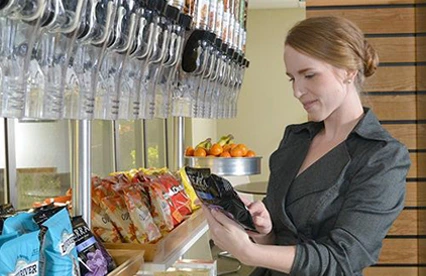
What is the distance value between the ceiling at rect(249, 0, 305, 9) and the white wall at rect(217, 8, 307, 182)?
0.50 ft

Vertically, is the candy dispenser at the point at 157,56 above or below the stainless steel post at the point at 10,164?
above

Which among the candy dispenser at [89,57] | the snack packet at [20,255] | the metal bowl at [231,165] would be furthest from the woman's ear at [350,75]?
the metal bowl at [231,165]

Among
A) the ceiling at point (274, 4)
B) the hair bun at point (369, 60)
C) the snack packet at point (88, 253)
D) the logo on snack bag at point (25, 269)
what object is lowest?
the snack packet at point (88, 253)

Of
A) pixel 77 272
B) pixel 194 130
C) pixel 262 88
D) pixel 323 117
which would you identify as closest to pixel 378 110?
pixel 323 117

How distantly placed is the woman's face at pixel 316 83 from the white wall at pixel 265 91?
29.2 ft

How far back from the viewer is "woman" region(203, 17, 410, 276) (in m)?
1.71

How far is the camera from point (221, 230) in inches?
67.1

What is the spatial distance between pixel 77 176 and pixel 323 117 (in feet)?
2.34

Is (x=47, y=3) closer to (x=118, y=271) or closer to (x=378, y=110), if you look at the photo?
(x=118, y=271)

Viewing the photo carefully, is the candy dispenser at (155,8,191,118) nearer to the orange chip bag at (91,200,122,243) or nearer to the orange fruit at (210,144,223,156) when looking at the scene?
the orange chip bag at (91,200,122,243)

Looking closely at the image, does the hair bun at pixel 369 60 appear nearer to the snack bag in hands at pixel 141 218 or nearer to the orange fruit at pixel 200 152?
the snack bag in hands at pixel 141 218

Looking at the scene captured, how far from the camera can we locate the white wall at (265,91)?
10695mm

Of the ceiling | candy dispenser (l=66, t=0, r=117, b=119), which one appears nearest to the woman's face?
candy dispenser (l=66, t=0, r=117, b=119)

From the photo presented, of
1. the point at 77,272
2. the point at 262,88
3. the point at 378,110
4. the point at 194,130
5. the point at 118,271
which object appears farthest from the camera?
the point at 262,88
